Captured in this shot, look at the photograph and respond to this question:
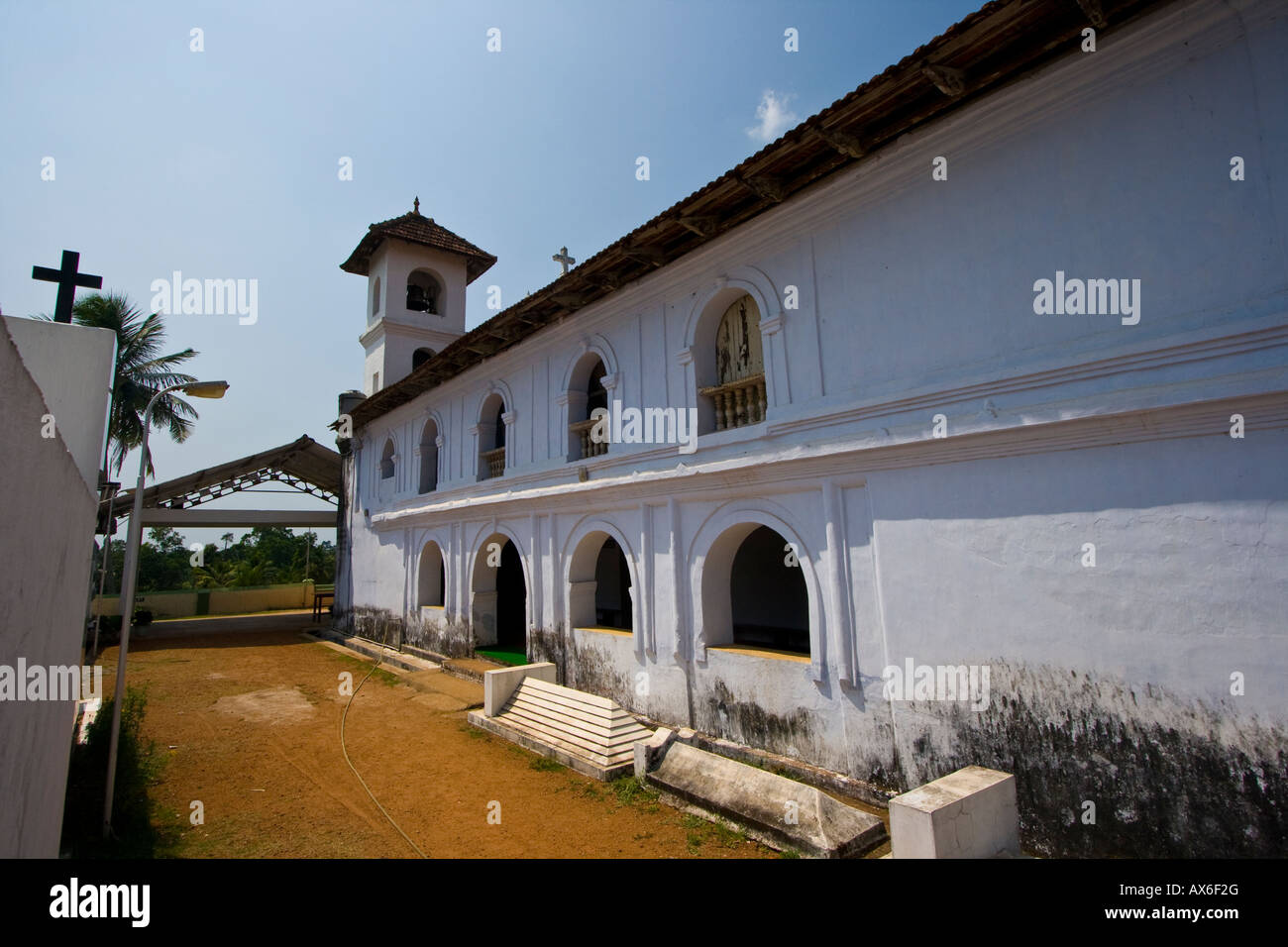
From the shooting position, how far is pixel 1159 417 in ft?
14.2

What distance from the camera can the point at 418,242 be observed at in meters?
17.5

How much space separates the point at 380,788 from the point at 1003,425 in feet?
23.7

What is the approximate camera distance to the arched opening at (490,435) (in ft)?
40.9

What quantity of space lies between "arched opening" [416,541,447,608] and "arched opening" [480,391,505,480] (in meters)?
3.30

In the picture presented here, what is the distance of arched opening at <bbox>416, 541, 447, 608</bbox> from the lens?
1502 cm

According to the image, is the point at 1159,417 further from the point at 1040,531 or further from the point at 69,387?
the point at 69,387

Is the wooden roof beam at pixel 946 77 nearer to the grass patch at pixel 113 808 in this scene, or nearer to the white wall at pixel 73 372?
the white wall at pixel 73 372

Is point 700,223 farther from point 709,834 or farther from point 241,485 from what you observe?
point 241,485

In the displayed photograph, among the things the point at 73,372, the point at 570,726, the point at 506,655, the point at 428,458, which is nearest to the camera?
the point at 73,372

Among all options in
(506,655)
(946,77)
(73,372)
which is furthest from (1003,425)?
(506,655)

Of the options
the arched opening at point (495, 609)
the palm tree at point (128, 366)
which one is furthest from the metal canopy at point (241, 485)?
the arched opening at point (495, 609)

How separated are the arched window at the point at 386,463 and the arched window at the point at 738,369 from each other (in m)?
12.3
